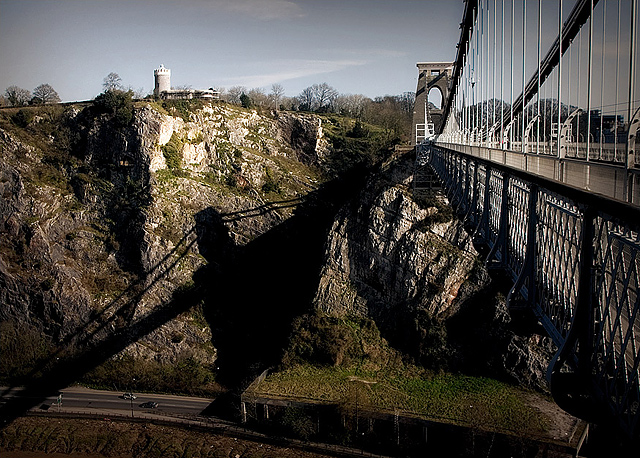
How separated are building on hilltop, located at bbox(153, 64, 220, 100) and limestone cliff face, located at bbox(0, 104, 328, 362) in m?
2.30

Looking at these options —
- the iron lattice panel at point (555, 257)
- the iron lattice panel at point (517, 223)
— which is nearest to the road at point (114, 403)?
the iron lattice panel at point (517, 223)

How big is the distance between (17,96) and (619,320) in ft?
114

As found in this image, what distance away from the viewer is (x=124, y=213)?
82.6ft

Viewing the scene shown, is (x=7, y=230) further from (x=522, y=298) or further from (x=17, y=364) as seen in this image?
(x=522, y=298)

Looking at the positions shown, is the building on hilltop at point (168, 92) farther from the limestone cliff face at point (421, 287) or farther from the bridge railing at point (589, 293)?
the bridge railing at point (589, 293)

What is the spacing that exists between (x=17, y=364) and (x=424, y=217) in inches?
722

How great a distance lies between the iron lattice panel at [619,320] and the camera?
3.10 m

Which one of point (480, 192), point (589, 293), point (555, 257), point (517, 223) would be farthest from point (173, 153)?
point (589, 293)

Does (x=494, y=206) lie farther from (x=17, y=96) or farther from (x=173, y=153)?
(x=17, y=96)

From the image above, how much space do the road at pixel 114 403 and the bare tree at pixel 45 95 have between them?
17247 mm

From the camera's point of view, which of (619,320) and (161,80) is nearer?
(619,320)

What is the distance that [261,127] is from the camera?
30.5 meters

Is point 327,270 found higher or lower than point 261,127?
lower

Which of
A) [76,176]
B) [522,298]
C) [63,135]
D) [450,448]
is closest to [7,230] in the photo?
[76,176]
